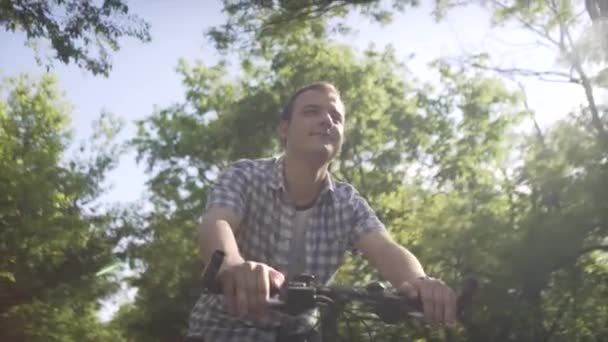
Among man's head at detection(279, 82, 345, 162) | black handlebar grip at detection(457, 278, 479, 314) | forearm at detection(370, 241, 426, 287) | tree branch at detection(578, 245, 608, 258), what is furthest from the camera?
tree branch at detection(578, 245, 608, 258)

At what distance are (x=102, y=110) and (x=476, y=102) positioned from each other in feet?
51.7

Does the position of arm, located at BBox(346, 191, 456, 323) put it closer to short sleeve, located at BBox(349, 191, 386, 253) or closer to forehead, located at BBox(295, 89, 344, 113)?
short sleeve, located at BBox(349, 191, 386, 253)

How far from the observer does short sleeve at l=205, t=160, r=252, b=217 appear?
2.24 m

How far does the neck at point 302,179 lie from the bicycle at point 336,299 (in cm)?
65

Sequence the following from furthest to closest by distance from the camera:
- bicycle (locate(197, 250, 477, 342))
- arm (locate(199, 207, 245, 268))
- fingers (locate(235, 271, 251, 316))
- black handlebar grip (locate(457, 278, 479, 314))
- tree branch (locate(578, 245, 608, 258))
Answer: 1. tree branch (locate(578, 245, 608, 258))
2. arm (locate(199, 207, 245, 268))
3. black handlebar grip (locate(457, 278, 479, 314))
4. bicycle (locate(197, 250, 477, 342))
5. fingers (locate(235, 271, 251, 316))

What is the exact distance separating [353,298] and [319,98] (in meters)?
0.96

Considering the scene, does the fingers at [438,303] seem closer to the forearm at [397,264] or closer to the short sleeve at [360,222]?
the forearm at [397,264]

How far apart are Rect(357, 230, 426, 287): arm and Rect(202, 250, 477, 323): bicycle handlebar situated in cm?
23

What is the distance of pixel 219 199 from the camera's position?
7.34 ft

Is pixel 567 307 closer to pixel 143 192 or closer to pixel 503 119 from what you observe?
pixel 503 119

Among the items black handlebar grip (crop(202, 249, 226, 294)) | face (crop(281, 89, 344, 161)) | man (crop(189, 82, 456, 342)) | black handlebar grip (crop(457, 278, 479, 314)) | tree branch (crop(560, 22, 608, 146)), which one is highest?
tree branch (crop(560, 22, 608, 146))

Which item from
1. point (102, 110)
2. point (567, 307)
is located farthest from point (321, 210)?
point (102, 110)

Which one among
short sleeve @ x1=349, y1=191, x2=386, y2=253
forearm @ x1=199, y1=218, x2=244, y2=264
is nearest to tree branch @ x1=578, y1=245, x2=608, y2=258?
short sleeve @ x1=349, y1=191, x2=386, y2=253

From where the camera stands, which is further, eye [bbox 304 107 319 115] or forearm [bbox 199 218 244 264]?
eye [bbox 304 107 319 115]
